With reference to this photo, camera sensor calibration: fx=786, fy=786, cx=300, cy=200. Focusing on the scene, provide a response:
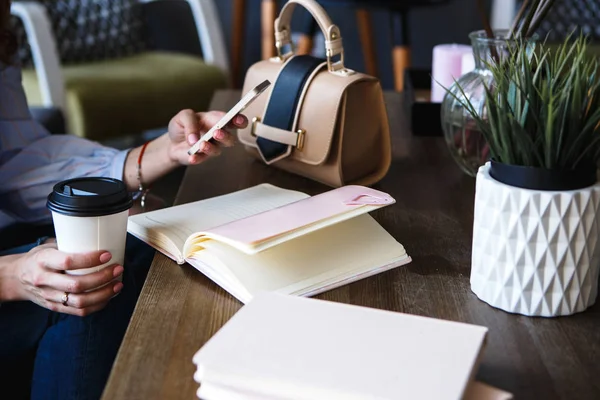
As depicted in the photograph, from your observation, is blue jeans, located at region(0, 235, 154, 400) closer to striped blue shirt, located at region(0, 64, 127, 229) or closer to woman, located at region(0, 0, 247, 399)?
woman, located at region(0, 0, 247, 399)

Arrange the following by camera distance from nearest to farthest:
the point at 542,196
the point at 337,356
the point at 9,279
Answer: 1. the point at 337,356
2. the point at 542,196
3. the point at 9,279

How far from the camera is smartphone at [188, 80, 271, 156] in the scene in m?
0.88

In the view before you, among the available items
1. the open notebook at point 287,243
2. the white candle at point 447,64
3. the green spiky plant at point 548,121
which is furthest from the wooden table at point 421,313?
the white candle at point 447,64

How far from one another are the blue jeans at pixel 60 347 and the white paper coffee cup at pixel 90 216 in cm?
10

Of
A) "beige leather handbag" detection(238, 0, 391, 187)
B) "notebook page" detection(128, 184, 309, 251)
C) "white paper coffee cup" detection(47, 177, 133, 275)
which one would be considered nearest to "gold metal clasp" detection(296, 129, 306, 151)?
"beige leather handbag" detection(238, 0, 391, 187)

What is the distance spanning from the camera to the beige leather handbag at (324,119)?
108 cm

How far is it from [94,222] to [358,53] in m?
3.30

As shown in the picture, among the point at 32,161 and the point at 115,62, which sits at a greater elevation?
the point at 32,161

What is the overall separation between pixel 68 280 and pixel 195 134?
0.32 metres

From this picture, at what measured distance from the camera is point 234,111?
3.05 feet

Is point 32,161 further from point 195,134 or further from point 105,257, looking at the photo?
point 105,257

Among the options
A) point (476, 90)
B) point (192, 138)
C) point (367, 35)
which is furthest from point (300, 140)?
point (367, 35)

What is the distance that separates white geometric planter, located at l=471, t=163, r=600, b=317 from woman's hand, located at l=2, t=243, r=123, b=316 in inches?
15.0

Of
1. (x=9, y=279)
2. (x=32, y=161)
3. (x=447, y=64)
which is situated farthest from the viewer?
(x=447, y=64)
